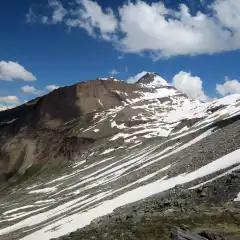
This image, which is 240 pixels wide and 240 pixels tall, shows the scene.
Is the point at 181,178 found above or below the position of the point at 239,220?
above

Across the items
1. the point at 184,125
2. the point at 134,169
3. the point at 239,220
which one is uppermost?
the point at 184,125

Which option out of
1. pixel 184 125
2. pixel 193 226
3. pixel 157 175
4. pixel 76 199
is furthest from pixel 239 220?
pixel 184 125

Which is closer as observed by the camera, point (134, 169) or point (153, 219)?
point (153, 219)

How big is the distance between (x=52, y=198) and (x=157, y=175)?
45.8m

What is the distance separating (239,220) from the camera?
29.2 meters

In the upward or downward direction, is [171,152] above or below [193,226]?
above

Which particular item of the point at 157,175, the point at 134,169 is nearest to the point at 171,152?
the point at 134,169

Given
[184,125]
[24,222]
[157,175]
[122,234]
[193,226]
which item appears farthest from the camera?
[184,125]

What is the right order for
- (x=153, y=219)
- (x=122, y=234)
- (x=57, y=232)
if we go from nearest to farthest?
(x=122, y=234), (x=153, y=219), (x=57, y=232)

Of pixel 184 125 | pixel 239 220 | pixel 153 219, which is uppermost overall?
pixel 184 125

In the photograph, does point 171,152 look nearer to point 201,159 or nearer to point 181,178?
point 201,159

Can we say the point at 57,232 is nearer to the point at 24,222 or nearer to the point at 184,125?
the point at 24,222

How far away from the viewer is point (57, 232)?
58750mm

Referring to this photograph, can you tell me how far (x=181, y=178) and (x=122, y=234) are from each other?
124 feet
